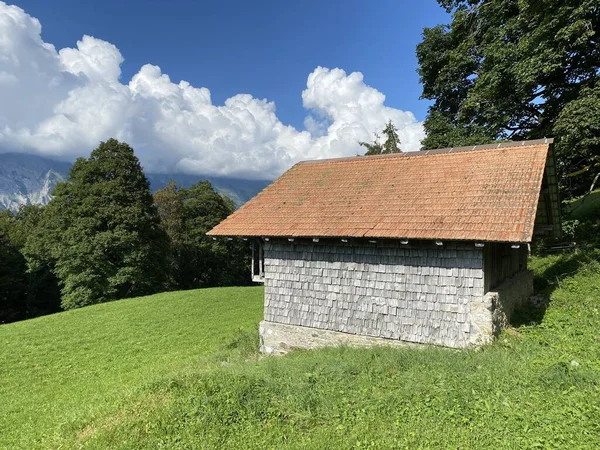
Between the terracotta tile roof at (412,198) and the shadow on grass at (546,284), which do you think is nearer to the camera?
the terracotta tile roof at (412,198)

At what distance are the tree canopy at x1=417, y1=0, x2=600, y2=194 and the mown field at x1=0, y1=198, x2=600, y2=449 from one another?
5.81 metres

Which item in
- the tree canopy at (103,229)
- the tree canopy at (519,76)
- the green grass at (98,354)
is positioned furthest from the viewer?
the tree canopy at (103,229)

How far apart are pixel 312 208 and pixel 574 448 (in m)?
8.13

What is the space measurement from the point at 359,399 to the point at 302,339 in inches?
186

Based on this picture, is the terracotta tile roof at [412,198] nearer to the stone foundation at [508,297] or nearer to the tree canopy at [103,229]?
the stone foundation at [508,297]

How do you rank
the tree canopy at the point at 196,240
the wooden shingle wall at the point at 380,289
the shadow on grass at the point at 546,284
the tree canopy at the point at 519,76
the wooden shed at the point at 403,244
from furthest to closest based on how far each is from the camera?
the tree canopy at the point at 196,240 → the tree canopy at the point at 519,76 → the shadow on grass at the point at 546,284 → the wooden shingle wall at the point at 380,289 → the wooden shed at the point at 403,244

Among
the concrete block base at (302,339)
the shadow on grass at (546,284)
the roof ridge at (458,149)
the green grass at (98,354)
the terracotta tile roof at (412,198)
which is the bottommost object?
the green grass at (98,354)

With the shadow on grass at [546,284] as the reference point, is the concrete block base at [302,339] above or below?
below

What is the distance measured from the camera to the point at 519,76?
1395 centimetres

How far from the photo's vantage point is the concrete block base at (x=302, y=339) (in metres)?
9.88

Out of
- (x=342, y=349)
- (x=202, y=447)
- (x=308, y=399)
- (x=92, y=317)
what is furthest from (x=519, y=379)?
(x=92, y=317)

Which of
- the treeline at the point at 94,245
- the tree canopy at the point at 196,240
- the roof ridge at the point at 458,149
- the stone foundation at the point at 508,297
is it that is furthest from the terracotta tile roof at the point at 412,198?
the tree canopy at the point at 196,240

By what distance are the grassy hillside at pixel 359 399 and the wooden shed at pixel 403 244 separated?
36.7 inches

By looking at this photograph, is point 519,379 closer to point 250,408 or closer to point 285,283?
point 250,408
